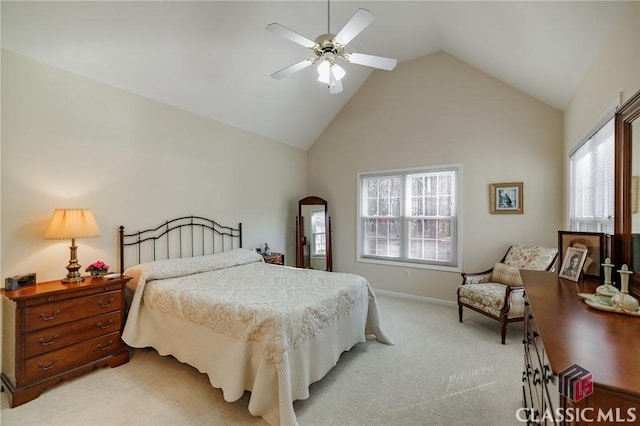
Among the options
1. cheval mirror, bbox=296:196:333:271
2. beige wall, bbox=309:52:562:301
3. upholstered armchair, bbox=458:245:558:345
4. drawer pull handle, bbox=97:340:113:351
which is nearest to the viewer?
drawer pull handle, bbox=97:340:113:351

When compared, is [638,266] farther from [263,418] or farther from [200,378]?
[200,378]

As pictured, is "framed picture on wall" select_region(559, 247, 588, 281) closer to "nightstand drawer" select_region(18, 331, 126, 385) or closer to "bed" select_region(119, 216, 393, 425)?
"bed" select_region(119, 216, 393, 425)

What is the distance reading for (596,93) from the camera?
2256 mm

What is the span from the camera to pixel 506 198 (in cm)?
388

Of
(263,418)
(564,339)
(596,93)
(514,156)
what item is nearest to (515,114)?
(514,156)

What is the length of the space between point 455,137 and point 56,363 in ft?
17.0

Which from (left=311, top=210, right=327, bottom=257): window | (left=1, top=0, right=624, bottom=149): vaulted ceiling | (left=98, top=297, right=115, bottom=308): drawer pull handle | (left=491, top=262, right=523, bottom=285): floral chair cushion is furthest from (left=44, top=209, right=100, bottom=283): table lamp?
(left=491, top=262, right=523, bottom=285): floral chair cushion

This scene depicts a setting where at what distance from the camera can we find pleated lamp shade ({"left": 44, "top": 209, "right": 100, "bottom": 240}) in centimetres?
238

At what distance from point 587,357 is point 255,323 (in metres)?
1.71

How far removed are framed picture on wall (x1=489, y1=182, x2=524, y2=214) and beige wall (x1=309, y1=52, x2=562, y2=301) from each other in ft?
0.23

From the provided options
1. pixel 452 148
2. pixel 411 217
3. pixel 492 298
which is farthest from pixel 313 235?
pixel 492 298

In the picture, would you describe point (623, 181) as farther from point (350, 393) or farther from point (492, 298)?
point (350, 393)

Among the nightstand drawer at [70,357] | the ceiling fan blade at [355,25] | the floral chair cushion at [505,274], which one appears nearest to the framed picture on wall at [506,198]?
the floral chair cushion at [505,274]

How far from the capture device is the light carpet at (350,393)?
1.94 metres
